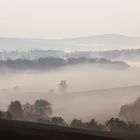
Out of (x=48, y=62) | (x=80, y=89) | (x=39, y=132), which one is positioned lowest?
(x=39, y=132)

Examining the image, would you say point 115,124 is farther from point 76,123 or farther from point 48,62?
point 48,62

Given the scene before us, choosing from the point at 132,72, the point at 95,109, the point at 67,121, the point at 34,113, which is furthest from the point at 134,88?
the point at 34,113

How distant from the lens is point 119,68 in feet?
3.50

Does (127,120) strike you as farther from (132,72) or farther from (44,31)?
(44,31)

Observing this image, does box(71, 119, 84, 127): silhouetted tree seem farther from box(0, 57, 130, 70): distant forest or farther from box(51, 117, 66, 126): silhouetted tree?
box(0, 57, 130, 70): distant forest

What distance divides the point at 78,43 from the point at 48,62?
0.14 metres

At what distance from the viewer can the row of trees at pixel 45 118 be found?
1.04 meters

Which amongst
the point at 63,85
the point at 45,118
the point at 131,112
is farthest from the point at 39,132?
the point at 131,112

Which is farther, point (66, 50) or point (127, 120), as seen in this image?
point (66, 50)

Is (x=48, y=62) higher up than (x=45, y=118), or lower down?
higher up

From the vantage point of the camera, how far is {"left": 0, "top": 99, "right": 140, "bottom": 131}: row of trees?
104 cm

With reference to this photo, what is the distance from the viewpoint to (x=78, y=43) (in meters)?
1.10

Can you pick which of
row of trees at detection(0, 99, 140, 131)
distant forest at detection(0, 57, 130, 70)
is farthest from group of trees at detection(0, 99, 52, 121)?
distant forest at detection(0, 57, 130, 70)

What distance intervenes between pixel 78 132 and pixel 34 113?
0.20 metres
